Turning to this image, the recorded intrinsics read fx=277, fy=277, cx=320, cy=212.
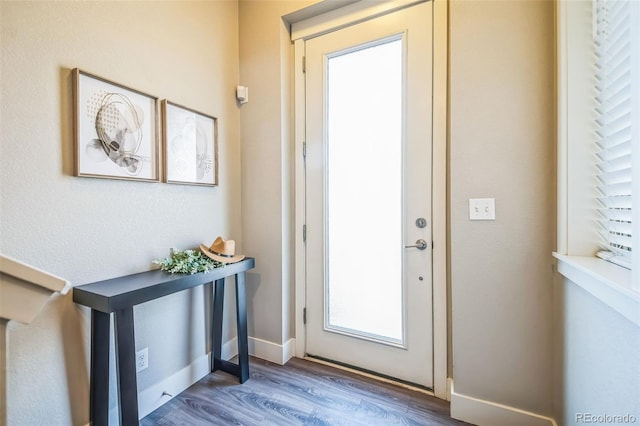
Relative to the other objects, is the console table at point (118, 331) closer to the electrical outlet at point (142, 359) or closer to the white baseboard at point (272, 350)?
the electrical outlet at point (142, 359)

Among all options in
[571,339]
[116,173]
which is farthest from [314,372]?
[116,173]

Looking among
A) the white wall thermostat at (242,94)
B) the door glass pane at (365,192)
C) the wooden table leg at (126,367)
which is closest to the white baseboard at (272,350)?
the door glass pane at (365,192)

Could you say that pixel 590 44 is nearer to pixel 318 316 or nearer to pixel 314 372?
pixel 318 316

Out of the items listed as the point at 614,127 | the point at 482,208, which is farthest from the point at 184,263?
the point at 614,127

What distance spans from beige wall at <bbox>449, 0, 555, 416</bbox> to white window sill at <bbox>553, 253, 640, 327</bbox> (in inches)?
8.5

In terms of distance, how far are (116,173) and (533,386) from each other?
2386 millimetres

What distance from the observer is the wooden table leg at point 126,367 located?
1.23 metres

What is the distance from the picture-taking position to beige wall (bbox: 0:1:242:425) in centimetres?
113

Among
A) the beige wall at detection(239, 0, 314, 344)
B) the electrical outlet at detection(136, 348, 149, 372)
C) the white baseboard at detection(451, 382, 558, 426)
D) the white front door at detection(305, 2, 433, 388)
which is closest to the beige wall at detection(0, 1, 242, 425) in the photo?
the electrical outlet at detection(136, 348, 149, 372)

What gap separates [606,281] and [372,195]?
4.01 ft

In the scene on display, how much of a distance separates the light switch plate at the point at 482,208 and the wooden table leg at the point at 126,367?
5.75 feet

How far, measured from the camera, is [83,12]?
1319mm

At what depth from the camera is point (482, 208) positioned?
4.80 feet

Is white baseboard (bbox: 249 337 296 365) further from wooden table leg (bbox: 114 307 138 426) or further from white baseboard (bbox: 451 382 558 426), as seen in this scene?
white baseboard (bbox: 451 382 558 426)
